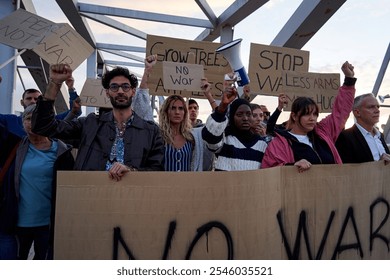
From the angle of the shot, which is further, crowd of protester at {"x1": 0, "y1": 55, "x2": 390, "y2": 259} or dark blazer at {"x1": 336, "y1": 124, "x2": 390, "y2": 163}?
dark blazer at {"x1": 336, "y1": 124, "x2": 390, "y2": 163}

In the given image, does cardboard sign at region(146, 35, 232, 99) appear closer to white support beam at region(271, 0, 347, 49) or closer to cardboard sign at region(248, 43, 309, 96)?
cardboard sign at region(248, 43, 309, 96)

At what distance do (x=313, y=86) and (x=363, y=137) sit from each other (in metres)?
1.16

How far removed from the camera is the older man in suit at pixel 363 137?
3.10 m

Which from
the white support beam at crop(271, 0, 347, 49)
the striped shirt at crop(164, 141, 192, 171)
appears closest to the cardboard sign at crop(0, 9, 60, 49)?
the striped shirt at crop(164, 141, 192, 171)

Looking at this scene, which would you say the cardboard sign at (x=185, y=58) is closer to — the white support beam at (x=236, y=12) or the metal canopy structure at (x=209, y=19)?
the metal canopy structure at (x=209, y=19)

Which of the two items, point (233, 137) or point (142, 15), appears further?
point (142, 15)

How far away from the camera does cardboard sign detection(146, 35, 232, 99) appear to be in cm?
407

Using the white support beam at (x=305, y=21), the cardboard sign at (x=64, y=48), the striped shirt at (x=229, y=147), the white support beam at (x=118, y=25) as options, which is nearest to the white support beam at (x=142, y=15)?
the white support beam at (x=118, y=25)

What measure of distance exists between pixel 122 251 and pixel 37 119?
0.87 m

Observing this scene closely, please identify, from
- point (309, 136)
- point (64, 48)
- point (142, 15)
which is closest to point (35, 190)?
point (64, 48)

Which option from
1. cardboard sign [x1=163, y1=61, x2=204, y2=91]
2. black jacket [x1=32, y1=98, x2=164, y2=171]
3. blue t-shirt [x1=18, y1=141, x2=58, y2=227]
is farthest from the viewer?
cardboard sign [x1=163, y1=61, x2=204, y2=91]

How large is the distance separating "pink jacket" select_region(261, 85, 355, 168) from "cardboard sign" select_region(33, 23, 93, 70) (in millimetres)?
1933

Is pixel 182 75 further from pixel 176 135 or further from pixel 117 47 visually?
pixel 117 47

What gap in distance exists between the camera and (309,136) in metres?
2.80
